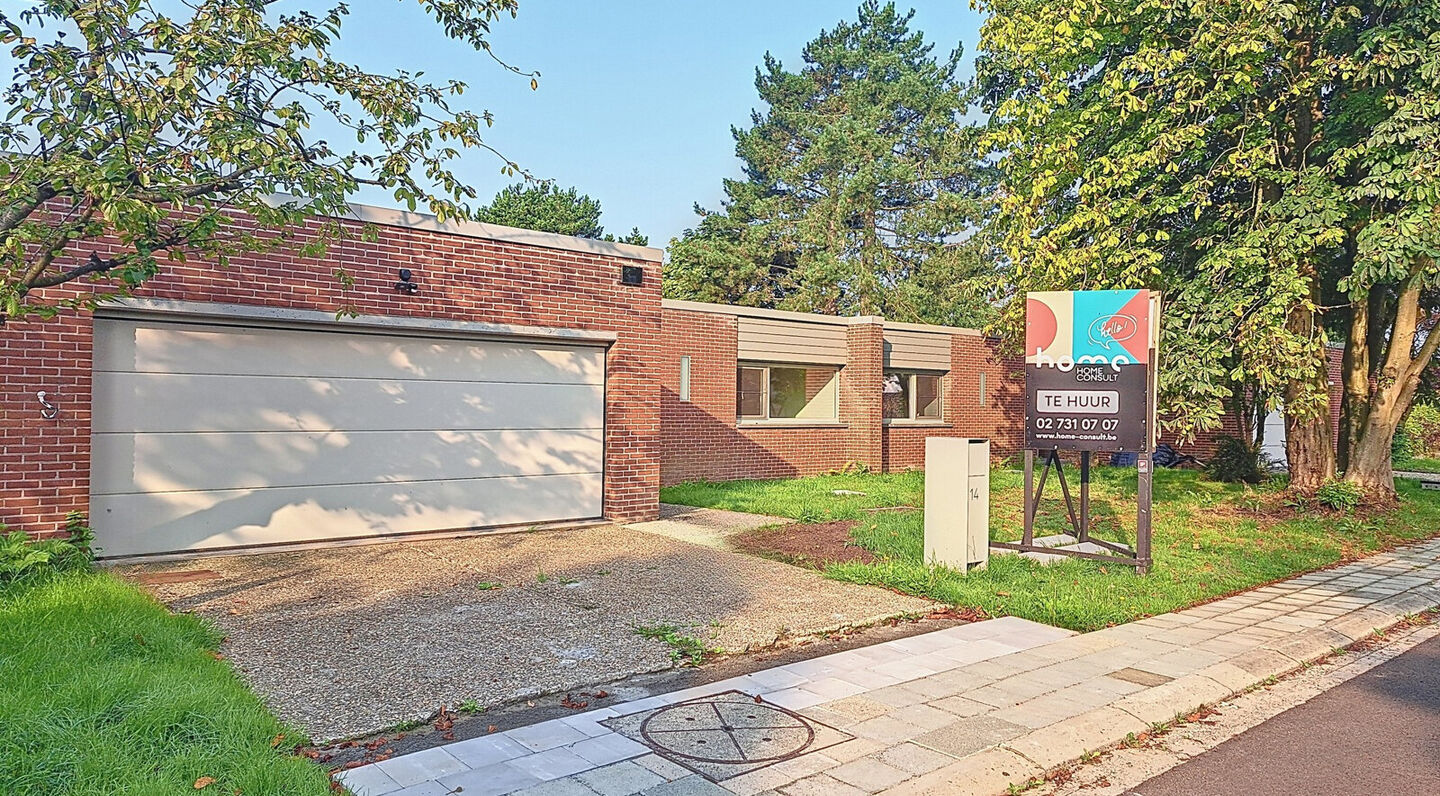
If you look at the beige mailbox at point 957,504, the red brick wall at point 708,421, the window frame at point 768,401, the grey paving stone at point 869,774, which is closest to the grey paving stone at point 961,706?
the grey paving stone at point 869,774

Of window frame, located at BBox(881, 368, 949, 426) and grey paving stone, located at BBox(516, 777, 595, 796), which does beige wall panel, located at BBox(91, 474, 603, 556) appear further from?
window frame, located at BBox(881, 368, 949, 426)

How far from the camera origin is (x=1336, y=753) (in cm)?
464

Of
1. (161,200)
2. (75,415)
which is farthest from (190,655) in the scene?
(75,415)

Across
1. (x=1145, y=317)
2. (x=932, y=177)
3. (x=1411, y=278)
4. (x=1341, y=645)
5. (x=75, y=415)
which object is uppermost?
(x=932, y=177)

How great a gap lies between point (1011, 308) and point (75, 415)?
39.6 feet

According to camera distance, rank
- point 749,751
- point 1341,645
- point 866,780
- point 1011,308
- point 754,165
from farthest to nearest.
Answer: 1. point 754,165
2. point 1011,308
3. point 1341,645
4. point 749,751
5. point 866,780

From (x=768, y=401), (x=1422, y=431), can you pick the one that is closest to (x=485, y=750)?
(x=768, y=401)

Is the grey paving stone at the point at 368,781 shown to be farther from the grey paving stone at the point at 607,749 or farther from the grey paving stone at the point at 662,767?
the grey paving stone at the point at 662,767

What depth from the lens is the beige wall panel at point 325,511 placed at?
8625 mm

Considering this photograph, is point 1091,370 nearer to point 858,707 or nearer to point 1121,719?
point 1121,719

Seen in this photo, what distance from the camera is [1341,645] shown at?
22.0 feet

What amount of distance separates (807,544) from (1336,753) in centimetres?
610

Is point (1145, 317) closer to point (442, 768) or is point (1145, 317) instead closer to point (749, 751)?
point (749, 751)

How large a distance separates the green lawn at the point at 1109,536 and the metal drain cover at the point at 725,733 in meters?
3.09
